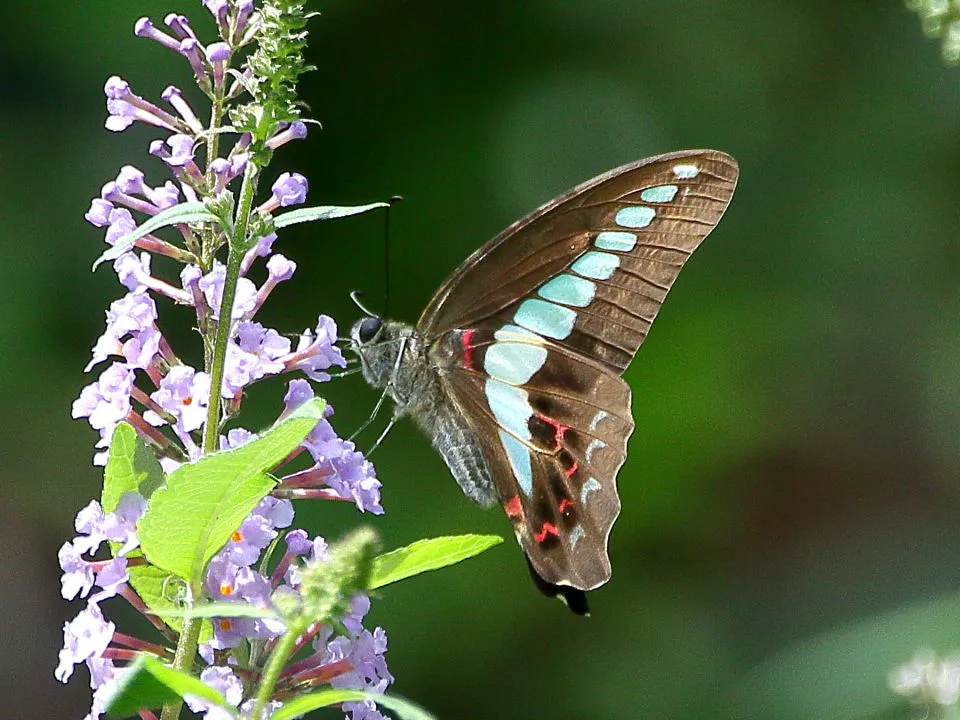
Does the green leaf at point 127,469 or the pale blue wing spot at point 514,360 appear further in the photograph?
the pale blue wing spot at point 514,360

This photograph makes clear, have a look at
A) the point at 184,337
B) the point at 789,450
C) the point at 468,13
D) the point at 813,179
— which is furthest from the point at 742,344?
the point at 184,337

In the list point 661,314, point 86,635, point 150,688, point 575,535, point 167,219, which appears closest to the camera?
point 150,688

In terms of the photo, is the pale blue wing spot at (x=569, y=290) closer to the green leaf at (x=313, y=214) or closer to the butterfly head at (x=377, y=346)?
the butterfly head at (x=377, y=346)

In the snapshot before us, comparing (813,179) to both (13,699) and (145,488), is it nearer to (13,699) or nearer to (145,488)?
(13,699)

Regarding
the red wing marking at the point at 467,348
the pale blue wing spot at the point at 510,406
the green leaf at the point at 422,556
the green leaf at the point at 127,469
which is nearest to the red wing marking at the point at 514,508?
the pale blue wing spot at the point at 510,406

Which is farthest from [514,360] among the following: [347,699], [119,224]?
[347,699]

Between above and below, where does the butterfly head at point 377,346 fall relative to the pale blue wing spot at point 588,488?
above

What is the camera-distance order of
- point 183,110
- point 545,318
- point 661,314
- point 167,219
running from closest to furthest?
point 167,219
point 183,110
point 545,318
point 661,314

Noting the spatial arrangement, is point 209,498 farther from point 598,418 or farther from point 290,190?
point 598,418
